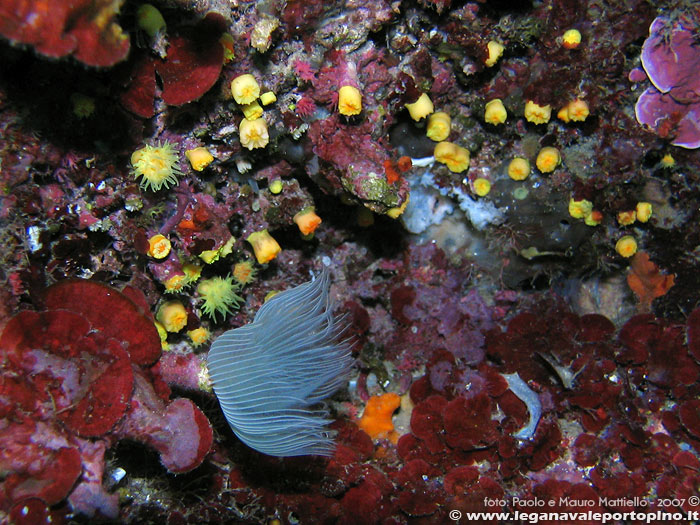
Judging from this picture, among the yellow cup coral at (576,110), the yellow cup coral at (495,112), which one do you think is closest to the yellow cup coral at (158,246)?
the yellow cup coral at (495,112)

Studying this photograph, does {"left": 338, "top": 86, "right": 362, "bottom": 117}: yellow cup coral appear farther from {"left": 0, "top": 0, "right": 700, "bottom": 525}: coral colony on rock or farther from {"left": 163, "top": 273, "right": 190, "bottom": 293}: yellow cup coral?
{"left": 163, "top": 273, "right": 190, "bottom": 293}: yellow cup coral

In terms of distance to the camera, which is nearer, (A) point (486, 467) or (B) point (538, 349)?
(A) point (486, 467)

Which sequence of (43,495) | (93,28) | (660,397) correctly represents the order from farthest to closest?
(660,397), (43,495), (93,28)

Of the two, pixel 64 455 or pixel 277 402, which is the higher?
pixel 64 455

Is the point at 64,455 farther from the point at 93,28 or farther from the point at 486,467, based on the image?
the point at 486,467

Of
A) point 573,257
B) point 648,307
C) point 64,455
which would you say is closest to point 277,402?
point 64,455

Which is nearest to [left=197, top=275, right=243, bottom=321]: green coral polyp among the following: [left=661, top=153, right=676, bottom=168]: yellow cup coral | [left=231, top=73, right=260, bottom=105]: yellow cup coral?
[left=231, top=73, right=260, bottom=105]: yellow cup coral
